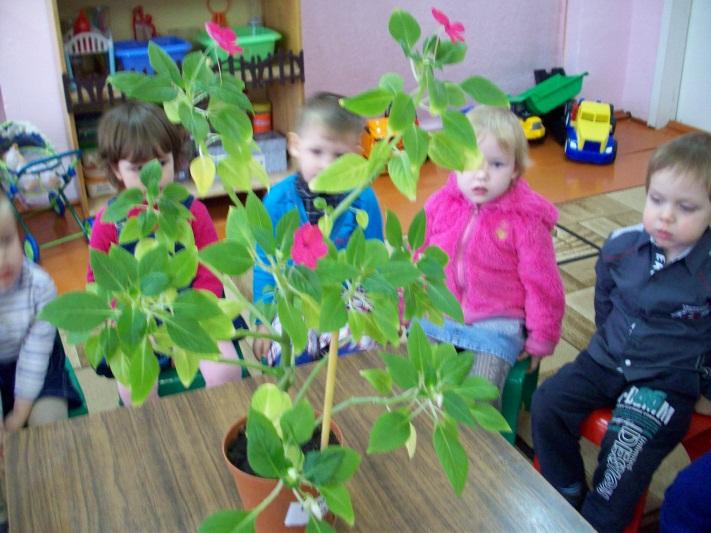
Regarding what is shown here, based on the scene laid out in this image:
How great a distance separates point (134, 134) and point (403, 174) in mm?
1215

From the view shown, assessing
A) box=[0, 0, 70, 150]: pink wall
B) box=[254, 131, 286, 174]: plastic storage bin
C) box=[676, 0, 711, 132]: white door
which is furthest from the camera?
box=[676, 0, 711, 132]: white door

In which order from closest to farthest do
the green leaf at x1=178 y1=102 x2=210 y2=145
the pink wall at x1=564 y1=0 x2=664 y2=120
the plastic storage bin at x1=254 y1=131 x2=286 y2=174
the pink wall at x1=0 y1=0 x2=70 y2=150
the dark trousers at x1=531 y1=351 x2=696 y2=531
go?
the green leaf at x1=178 y1=102 x2=210 y2=145
the dark trousers at x1=531 y1=351 x2=696 y2=531
the pink wall at x1=0 y1=0 x2=70 y2=150
the plastic storage bin at x1=254 y1=131 x2=286 y2=174
the pink wall at x1=564 y1=0 x2=664 y2=120

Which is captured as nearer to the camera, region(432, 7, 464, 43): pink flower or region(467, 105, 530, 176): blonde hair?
region(432, 7, 464, 43): pink flower

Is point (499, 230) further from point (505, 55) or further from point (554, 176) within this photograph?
point (505, 55)

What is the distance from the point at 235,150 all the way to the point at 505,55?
139 inches

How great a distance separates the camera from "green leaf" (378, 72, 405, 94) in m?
0.65

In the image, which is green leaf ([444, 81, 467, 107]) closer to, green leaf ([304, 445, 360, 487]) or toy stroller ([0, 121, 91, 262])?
green leaf ([304, 445, 360, 487])

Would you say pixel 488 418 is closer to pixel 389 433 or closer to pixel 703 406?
pixel 389 433

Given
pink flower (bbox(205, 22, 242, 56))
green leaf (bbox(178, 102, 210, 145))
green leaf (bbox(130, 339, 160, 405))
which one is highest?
pink flower (bbox(205, 22, 242, 56))

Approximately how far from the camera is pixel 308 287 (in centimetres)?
65

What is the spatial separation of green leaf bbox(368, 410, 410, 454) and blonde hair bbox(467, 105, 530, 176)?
1112 mm

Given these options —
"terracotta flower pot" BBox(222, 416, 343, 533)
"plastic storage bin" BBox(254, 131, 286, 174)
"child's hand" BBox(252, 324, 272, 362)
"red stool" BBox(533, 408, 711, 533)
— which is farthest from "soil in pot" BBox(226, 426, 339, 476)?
"plastic storage bin" BBox(254, 131, 286, 174)

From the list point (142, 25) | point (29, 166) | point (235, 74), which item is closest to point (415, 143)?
point (29, 166)

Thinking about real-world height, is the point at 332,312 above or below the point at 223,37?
below
